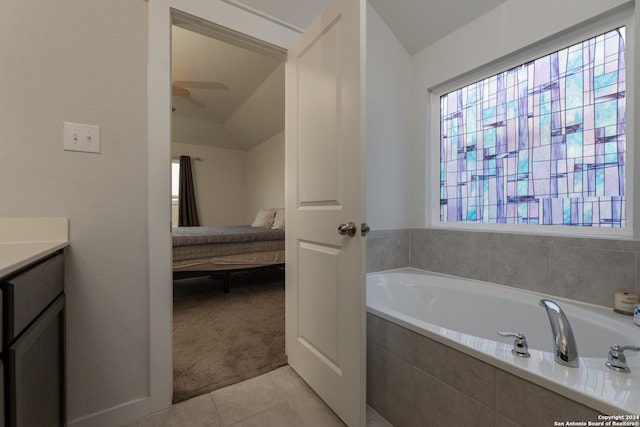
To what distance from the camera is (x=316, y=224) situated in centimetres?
140

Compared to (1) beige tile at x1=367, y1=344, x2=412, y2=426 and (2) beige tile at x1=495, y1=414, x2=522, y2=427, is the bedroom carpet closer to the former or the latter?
(1) beige tile at x1=367, y1=344, x2=412, y2=426

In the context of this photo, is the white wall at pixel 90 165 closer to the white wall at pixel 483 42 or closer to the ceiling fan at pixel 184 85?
the white wall at pixel 483 42

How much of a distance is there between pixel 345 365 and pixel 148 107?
1500mm

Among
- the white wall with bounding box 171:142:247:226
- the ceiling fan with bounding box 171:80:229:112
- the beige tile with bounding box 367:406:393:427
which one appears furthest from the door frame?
the white wall with bounding box 171:142:247:226

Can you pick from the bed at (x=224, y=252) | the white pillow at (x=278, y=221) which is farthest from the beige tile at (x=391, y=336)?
the white pillow at (x=278, y=221)

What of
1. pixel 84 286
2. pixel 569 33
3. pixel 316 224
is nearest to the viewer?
pixel 84 286

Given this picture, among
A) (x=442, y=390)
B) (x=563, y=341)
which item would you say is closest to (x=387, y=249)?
(x=442, y=390)

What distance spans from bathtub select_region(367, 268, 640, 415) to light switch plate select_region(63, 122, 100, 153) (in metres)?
1.50

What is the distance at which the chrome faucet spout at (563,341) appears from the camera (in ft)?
2.73

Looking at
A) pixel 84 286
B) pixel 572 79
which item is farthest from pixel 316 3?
pixel 84 286

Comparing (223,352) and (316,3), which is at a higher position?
(316,3)

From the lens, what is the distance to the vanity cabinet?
0.62 metres

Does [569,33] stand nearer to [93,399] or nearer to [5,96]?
[5,96]

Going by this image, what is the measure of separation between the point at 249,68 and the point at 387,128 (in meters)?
2.19
